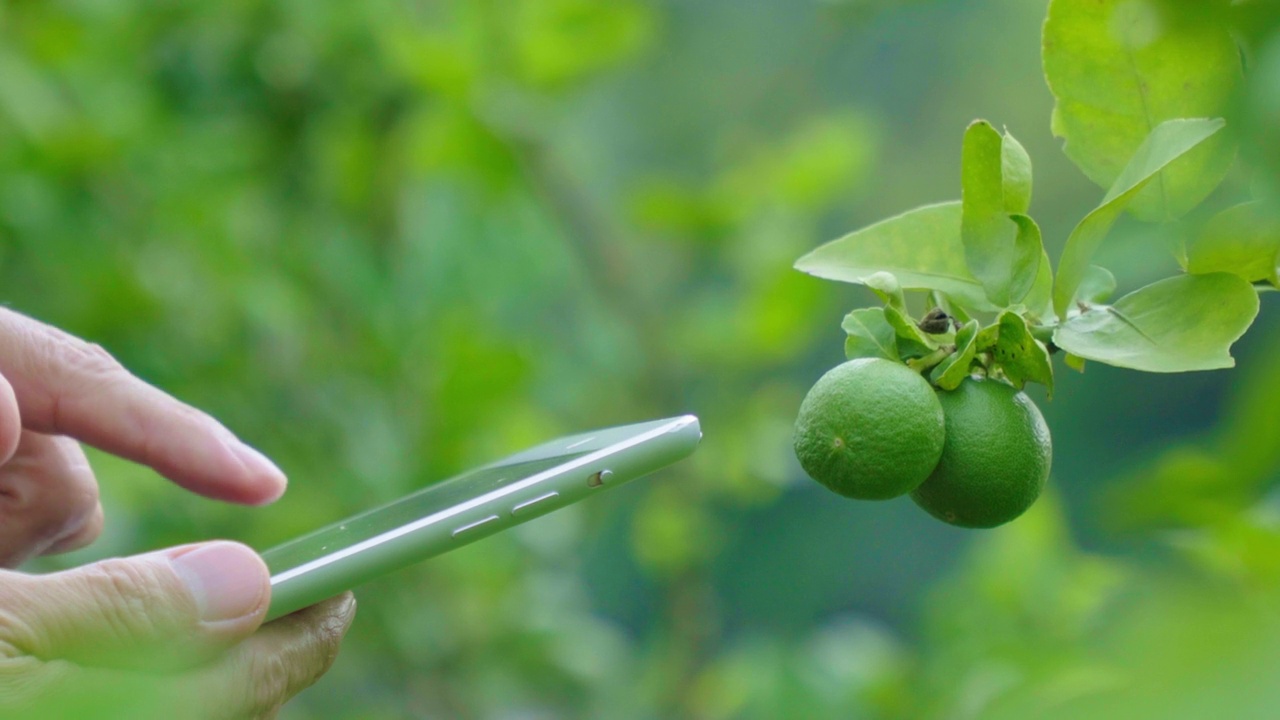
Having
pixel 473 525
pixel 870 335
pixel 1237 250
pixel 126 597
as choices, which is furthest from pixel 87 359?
pixel 1237 250

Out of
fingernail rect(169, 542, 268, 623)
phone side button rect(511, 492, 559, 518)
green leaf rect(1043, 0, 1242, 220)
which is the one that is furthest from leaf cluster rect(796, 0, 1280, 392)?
fingernail rect(169, 542, 268, 623)

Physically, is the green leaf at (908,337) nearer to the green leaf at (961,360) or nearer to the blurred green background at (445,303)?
the green leaf at (961,360)

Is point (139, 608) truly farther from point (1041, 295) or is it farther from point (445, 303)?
point (445, 303)

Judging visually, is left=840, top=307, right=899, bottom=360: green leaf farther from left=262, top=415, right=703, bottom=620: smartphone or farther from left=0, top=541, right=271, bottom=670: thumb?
left=0, top=541, right=271, bottom=670: thumb

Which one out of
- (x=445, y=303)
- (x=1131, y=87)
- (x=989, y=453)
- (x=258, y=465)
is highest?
(x=1131, y=87)

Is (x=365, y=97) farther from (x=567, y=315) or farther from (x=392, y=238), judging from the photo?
(x=567, y=315)

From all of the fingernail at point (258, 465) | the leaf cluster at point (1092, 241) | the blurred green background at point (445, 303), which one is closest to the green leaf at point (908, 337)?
the leaf cluster at point (1092, 241)
